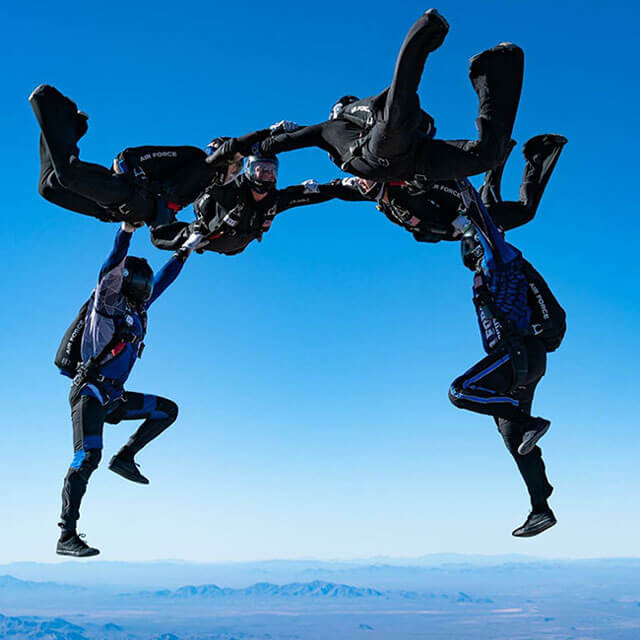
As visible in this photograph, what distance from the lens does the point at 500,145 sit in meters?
9.10

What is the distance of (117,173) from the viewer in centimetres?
961

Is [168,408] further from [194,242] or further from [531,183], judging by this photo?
[531,183]

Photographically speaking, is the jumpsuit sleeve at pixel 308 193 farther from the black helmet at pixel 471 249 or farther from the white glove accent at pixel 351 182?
the black helmet at pixel 471 249

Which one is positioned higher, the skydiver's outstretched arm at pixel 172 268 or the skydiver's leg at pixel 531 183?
the skydiver's leg at pixel 531 183

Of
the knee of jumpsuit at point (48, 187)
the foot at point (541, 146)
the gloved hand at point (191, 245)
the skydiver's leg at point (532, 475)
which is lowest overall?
the skydiver's leg at point (532, 475)

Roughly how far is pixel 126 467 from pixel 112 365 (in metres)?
1.58

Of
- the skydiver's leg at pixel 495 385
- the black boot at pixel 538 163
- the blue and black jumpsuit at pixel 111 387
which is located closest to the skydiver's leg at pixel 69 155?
the blue and black jumpsuit at pixel 111 387

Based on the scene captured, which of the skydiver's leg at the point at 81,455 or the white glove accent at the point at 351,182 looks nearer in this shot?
the skydiver's leg at the point at 81,455

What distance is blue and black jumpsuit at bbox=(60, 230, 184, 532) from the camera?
10.5m

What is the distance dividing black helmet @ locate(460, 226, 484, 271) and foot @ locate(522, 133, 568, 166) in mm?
1912

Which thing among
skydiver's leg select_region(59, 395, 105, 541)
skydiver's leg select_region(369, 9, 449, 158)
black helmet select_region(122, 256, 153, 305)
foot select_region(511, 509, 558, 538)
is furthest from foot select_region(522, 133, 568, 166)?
skydiver's leg select_region(59, 395, 105, 541)

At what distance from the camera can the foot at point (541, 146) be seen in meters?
11.6

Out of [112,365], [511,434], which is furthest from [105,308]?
[511,434]

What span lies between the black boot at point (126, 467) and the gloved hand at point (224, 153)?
430 cm
